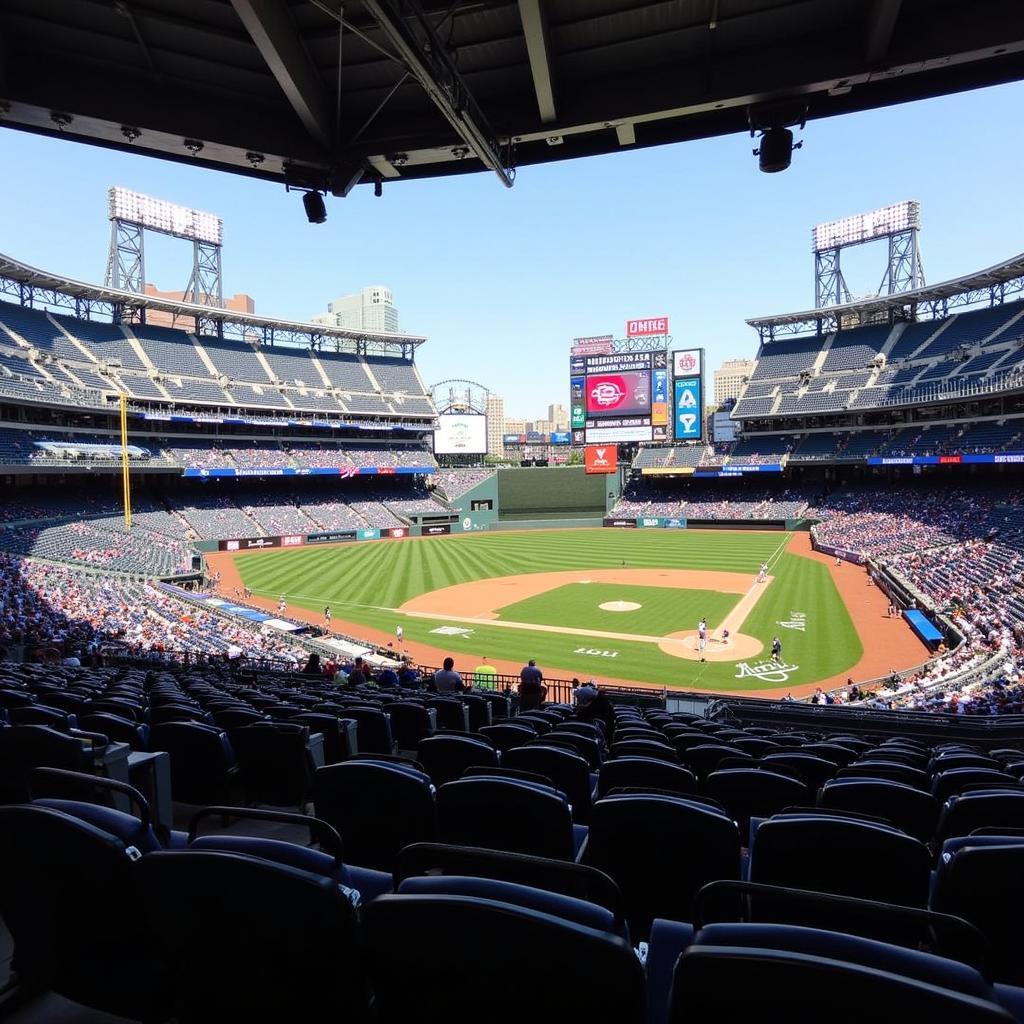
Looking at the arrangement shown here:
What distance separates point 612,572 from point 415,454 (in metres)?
41.8

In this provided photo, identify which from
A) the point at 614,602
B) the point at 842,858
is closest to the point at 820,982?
the point at 842,858

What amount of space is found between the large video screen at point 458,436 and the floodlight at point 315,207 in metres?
73.7

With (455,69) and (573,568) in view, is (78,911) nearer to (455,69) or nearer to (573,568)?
(455,69)

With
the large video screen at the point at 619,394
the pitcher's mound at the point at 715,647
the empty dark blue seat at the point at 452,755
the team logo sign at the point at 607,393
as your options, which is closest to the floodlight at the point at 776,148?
the empty dark blue seat at the point at 452,755

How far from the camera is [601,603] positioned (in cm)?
3562

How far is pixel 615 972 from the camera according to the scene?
5.08ft

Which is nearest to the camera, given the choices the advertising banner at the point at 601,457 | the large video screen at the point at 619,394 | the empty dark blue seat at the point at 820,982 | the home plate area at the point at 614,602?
the empty dark blue seat at the point at 820,982

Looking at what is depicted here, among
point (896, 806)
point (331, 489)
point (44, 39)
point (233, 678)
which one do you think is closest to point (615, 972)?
point (896, 806)

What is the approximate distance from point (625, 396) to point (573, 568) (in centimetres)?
3158

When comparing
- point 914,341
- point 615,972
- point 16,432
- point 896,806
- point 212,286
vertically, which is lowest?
point 896,806

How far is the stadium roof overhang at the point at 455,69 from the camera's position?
7.32 metres

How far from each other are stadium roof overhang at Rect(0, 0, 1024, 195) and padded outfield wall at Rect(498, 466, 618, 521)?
6798cm

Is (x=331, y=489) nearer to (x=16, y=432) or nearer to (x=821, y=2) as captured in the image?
(x=16, y=432)

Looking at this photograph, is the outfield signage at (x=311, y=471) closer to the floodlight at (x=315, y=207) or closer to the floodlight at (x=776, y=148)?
the floodlight at (x=315, y=207)
